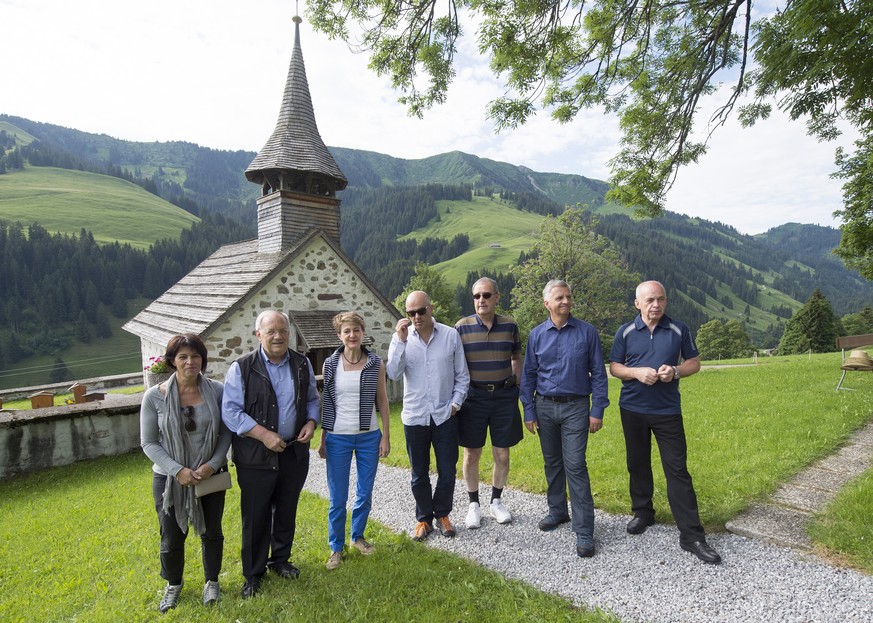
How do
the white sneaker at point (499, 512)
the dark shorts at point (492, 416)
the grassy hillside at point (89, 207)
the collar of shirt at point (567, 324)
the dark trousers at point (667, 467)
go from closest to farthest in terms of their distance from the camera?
the dark trousers at point (667, 467), the collar of shirt at point (567, 324), the dark shorts at point (492, 416), the white sneaker at point (499, 512), the grassy hillside at point (89, 207)

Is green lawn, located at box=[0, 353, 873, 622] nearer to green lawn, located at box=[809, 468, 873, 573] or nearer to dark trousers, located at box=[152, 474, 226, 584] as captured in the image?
green lawn, located at box=[809, 468, 873, 573]

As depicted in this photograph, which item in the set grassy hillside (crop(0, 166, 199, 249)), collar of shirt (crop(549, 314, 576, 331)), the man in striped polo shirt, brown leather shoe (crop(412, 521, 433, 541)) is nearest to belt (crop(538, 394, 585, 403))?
the man in striped polo shirt

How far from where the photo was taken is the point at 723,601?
3279 mm

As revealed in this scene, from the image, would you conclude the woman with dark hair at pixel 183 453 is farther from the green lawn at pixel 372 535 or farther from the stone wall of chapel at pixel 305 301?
the stone wall of chapel at pixel 305 301

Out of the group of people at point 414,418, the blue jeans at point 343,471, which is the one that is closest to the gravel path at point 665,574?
the group of people at point 414,418

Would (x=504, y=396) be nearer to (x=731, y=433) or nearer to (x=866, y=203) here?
(x=731, y=433)

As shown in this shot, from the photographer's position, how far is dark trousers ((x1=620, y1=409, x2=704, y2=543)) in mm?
4000

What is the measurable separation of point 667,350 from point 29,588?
6.16 m

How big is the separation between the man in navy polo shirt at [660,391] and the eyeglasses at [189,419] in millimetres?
3633

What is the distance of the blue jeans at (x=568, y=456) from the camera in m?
4.16

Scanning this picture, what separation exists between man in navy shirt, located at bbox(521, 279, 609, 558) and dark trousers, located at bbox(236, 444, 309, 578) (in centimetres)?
217

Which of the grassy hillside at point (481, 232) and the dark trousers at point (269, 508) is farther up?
the grassy hillside at point (481, 232)

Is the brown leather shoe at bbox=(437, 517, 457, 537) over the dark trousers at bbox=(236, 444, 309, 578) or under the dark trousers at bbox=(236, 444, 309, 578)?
under

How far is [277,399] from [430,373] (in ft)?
4.74
